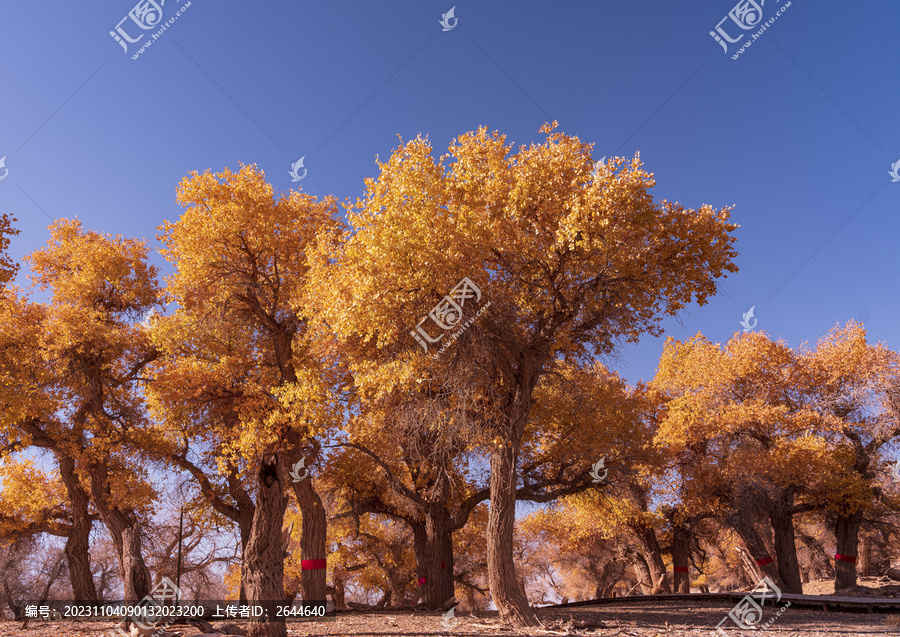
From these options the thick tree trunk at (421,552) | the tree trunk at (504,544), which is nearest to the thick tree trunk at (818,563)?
the thick tree trunk at (421,552)

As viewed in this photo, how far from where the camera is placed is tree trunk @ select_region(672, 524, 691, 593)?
77.9 feet

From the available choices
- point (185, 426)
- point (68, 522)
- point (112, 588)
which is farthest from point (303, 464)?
point (112, 588)

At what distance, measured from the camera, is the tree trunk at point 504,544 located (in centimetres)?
1042

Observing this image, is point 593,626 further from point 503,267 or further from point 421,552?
point 421,552

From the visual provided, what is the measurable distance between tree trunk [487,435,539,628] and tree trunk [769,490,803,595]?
14.8 meters

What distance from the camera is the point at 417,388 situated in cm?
1118

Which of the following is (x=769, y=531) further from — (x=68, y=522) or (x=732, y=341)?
(x=68, y=522)

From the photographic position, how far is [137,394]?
17.3 metres

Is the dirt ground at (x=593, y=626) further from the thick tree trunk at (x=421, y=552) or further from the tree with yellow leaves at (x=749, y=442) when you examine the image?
the tree with yellow leaves at (x=749, y=442)

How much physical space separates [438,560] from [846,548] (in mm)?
16645

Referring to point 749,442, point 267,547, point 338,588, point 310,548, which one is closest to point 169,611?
point 267,547

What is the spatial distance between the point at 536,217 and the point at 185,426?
1042 centimetres

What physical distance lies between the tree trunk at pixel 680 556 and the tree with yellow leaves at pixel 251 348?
16658 millimetres

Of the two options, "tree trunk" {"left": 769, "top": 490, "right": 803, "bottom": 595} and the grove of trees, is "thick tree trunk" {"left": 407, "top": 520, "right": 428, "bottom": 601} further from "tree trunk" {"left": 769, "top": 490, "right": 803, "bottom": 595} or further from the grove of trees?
"tree trunk" {"left": 769, "top": 490, "right": 803, "bottom": 595}
